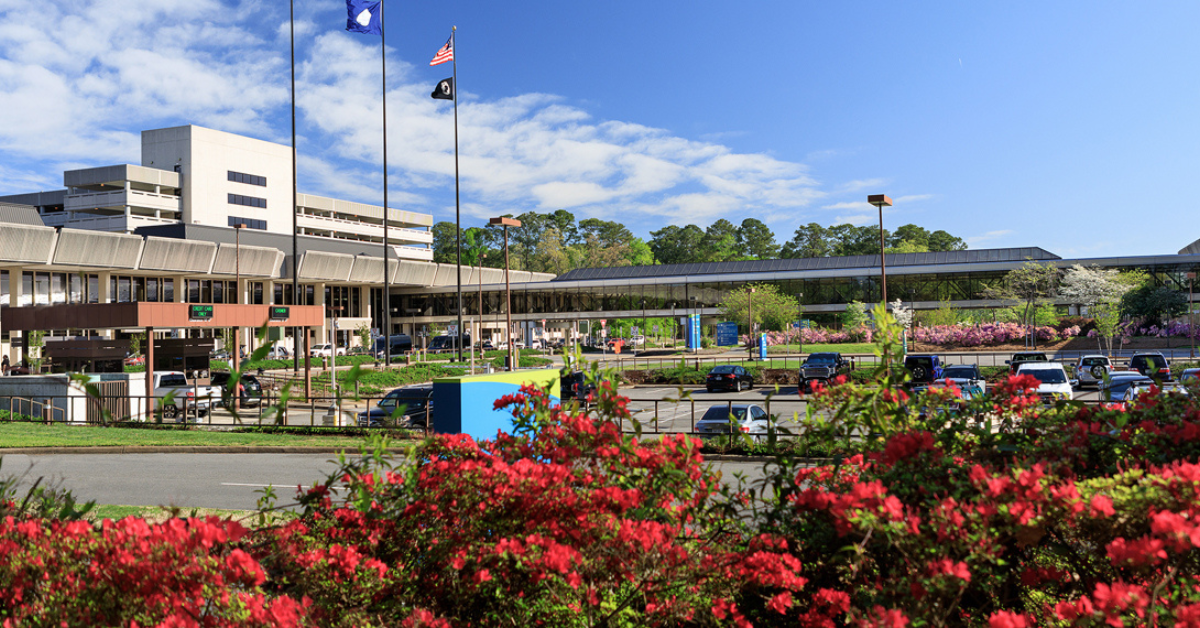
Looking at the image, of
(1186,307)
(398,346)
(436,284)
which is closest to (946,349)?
(1186,307)

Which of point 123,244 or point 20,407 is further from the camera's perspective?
point 123,244

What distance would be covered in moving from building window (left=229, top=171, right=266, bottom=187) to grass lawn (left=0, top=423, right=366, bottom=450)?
212 feet

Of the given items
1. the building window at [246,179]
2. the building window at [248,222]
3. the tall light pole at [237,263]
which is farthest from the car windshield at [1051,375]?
the building window at [246,179]

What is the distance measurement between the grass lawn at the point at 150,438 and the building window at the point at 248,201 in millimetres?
63874

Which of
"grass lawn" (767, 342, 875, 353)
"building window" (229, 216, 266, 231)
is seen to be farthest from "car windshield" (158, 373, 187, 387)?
"building window" (229, 216, 266, 231)

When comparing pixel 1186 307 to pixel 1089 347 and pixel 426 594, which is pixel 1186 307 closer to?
pixel 1089 347

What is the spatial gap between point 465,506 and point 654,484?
110 cm

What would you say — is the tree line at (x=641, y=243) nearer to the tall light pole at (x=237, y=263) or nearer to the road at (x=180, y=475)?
the tall light pole at (x=237, y=263)

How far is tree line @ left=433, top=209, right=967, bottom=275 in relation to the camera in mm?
146250

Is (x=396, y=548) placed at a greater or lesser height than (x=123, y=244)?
lesser

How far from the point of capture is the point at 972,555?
10.4ft

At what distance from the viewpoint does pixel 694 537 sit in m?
4.61

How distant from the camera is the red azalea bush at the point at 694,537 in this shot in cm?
327

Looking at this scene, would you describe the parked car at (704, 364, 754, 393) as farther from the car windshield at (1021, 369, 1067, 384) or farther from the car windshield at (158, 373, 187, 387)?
the car windshield at (158, 373, 187, 387)
